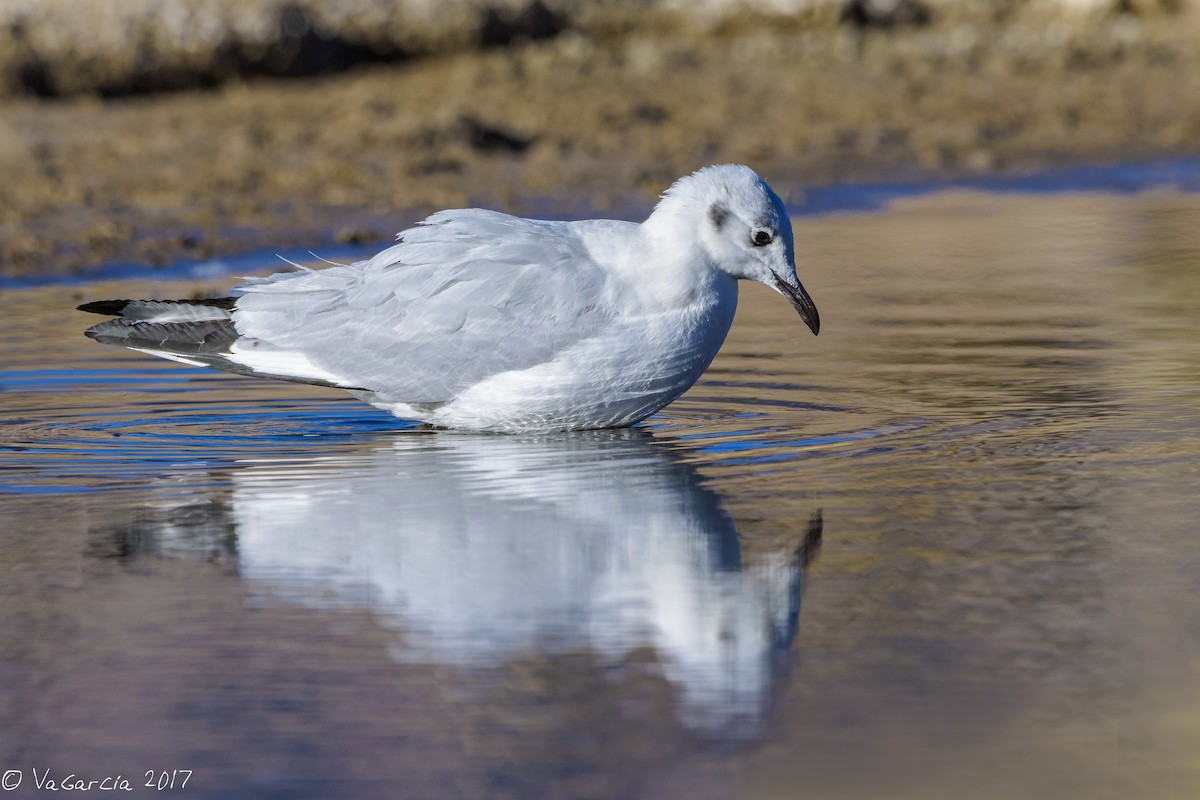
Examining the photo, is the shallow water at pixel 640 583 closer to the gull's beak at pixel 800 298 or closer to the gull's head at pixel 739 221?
the gull's beak at pixel 800 298

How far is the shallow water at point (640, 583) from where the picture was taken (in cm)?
348

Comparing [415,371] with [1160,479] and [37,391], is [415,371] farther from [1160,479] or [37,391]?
[1160,479]

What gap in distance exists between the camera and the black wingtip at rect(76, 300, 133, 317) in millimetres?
6551

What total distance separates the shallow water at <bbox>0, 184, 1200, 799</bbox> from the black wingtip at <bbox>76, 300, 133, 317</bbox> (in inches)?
14.1

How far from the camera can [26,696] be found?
12.6ft

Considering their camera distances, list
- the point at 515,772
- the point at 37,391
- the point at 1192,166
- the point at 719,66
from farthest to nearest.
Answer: the point at 719,66 < the point at 1192,166 < the point at 37,391 < the point at 515,772

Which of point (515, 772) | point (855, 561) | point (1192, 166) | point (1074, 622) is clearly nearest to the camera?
point (515, 772)

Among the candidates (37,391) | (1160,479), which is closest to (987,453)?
(1160,479)

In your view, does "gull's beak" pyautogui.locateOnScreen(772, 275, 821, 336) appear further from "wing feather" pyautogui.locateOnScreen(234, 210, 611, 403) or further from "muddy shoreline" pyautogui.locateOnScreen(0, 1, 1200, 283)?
"muddy shoreline" pyautogui.locateOnScreen(0, 1, 1200, 283)

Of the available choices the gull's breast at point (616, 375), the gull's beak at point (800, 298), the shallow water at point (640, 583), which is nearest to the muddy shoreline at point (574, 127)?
the shallow water at point (640, 583)

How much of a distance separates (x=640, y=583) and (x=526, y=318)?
1801 mm

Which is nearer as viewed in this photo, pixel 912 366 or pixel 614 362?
pixel 614 362

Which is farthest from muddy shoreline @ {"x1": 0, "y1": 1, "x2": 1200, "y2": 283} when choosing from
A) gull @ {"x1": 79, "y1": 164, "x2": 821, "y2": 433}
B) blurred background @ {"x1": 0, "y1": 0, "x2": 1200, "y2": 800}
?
gull @ {"x1": 79, "y1": 164, "x2": 821, "y2": 433}

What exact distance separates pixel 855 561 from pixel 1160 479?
1.22 metres
